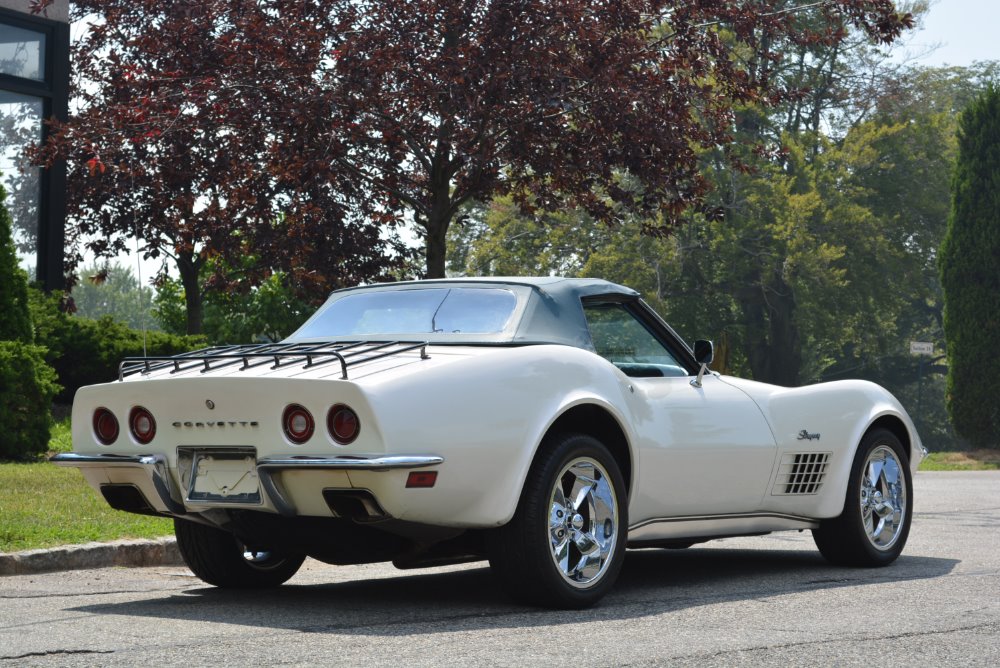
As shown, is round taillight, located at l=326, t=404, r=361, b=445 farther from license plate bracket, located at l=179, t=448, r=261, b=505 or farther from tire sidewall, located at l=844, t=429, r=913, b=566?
tire sidewall, located at l=844, t=429, r=913, b=566

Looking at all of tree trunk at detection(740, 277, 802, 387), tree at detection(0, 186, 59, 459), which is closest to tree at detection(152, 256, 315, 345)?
tree at detection(0, 186, 59, 459)

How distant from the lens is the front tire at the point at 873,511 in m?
7.86

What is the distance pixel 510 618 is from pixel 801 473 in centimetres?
241

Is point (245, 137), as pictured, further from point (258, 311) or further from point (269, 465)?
point (258, 311)

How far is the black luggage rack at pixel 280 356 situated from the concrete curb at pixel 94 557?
4.84 feet

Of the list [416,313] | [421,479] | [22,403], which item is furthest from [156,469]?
[22,403]

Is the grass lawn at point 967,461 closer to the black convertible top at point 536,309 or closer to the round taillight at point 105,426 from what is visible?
the black convertible top at point 536,309

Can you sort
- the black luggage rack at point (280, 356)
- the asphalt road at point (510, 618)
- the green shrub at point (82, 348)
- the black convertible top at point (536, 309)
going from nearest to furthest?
the asphalt road at point (510, 618) < the black luggage rack at point (280, 356) < the black convertible top at point (536, 309) < the green shrub at point (82, 348)

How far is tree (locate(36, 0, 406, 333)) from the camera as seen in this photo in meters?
13.4

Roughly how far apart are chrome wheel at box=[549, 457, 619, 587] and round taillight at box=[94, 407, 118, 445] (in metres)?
A: 1.99

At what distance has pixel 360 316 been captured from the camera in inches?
277

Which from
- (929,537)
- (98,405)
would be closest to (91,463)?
(98,405)

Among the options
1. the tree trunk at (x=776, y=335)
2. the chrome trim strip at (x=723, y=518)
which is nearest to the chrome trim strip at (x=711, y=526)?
the chrome trim strip at (x=723, y=518)

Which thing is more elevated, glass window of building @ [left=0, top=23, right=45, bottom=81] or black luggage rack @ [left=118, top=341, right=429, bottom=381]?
glass window of building @ [left=0, top=23, right=45, bottom=81]
